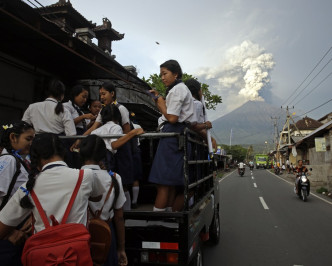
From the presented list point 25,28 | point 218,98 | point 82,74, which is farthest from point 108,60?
point 218,98

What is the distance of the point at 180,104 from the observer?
103 inches

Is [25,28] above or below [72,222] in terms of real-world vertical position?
above

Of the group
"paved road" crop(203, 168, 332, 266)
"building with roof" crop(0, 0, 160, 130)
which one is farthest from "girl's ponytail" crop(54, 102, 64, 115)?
"paved road" crop(203, 168, 332, 266)

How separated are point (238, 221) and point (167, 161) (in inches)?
223

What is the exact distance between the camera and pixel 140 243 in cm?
245

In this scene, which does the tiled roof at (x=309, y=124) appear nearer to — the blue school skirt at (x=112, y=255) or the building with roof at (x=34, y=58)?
the building with roof at (x=34, y=58)

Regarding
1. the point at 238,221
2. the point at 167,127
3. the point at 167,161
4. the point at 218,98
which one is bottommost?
the point at 238,221

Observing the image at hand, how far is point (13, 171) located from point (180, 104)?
4.71 ft

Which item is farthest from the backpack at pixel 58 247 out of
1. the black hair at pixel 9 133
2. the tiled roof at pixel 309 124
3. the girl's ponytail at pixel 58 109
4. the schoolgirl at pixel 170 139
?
the tiled roof at pixel 309 124

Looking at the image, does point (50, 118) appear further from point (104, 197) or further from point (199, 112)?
point (199, 112)

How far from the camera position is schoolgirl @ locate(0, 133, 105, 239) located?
165 cm

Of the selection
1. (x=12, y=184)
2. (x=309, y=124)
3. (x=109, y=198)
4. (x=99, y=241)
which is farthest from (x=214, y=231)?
(x=309, y=124)

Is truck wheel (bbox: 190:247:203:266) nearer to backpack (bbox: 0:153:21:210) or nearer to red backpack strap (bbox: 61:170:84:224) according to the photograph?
red backpack strap (bbox: 61:170:84:224)

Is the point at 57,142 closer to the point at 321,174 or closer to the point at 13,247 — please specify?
the point at 13,247
